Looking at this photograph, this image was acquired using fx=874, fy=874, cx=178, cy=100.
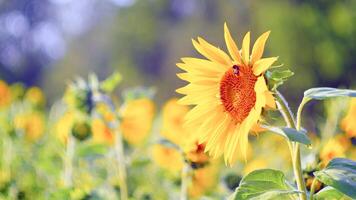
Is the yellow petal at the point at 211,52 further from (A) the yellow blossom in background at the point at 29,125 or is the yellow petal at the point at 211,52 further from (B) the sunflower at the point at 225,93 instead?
(A) the yellow blossom in background at the point at 29,125

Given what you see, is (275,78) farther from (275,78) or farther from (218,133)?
(218,133)

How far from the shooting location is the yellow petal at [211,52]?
4.68 ft

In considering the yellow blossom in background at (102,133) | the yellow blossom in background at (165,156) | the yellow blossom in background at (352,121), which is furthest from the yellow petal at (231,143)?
the yellow blossom in background at (102,133)

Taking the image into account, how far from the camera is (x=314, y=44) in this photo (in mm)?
19438

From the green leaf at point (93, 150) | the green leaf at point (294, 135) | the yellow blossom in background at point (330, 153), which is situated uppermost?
the green leaf at point (93, 150)

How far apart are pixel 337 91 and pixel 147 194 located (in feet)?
3.77

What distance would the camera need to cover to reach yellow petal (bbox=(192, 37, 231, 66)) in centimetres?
143

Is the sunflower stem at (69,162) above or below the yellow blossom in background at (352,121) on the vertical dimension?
above

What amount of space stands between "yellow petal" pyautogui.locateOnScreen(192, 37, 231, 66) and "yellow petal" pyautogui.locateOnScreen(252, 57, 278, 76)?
79 mm

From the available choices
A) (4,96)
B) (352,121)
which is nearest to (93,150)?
(352,121)

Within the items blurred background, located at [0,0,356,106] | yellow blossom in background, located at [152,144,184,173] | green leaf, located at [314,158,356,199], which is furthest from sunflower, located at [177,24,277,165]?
blurred background, located at [0,0,356,106]

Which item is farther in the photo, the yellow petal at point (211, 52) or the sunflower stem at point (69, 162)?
the sunflower stem at point (69, 162)

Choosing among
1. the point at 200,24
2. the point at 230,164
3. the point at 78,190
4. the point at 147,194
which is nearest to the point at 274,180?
the point at 230,164

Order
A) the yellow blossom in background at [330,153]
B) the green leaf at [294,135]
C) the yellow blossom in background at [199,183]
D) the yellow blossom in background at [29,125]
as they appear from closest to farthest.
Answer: the green leaf at [294,135] → the yellow blossom in background at [330,153] → the yellow blossom in background at [199,183] → the yellow blossom in background at [29,125]
